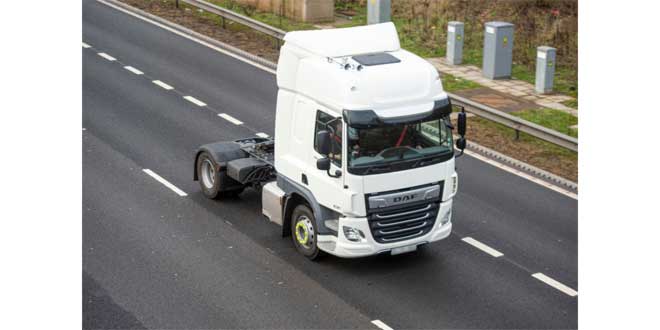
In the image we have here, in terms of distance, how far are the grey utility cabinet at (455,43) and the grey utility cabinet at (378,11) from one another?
3.17 metres

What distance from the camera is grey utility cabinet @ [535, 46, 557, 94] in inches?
925

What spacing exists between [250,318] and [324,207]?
7.14ft

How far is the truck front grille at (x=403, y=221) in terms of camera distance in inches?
577

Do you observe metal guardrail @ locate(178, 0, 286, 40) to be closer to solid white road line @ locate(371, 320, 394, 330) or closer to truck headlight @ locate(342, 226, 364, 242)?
truck headlight @ locate(342, 226, 364, 242)

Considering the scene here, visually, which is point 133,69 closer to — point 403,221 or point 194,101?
point 194,101

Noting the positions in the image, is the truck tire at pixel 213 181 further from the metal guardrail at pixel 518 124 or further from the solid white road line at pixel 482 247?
the metal guardrail at pixel 518 124

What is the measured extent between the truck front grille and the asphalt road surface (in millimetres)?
623

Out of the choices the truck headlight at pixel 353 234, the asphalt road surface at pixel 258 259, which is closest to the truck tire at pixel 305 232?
the asphalt road surface at pixel 258 259

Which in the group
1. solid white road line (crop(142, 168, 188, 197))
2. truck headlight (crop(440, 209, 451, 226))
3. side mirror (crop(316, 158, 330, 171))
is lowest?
solid white road line (crop(142, 168, 188, 197))

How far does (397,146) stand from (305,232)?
1983 millimetres

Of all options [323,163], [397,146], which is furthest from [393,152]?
[323,163]

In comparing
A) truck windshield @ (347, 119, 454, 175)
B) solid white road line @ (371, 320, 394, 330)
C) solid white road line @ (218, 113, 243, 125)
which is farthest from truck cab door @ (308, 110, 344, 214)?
solid white road line @ (218, 113, 243, 125)

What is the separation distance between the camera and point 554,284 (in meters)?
14.9

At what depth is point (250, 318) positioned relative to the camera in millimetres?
13672
